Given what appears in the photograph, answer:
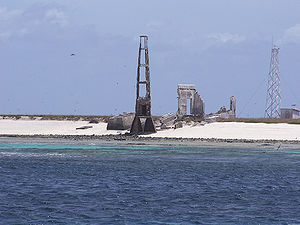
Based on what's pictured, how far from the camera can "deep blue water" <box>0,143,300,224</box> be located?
2258cm

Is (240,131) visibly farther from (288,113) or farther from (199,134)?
(288,113)

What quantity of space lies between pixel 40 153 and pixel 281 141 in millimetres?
25550

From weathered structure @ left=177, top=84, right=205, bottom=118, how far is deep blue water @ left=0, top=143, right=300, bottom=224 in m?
31.7

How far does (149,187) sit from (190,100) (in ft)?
179

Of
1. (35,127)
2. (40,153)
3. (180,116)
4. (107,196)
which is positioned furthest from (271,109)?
(107,196)

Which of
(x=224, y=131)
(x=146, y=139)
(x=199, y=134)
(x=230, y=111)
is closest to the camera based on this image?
(x=146, y=139)

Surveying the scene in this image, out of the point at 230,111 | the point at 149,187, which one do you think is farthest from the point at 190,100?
the point at 149,187

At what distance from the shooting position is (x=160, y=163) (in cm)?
4291

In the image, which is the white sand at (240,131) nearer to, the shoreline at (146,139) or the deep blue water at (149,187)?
the shoreline at (146,139)

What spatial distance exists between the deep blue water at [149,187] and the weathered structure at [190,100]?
31694 millimetres

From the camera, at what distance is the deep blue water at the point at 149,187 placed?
2258cm

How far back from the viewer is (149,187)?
3039cm

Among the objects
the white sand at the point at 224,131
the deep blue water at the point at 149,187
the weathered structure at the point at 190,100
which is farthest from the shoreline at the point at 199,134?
the deep blue water at the point at 149,187

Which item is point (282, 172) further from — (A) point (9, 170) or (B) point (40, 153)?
(B) point (40, 153)
